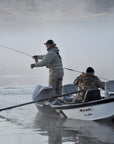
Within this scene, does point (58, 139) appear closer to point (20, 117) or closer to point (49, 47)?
point (20, 117)

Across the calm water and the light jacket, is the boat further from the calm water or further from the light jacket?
the light jacket

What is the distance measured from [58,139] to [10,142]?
3.18ft

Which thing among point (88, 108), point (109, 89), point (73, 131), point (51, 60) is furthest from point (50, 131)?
point (51, 60)

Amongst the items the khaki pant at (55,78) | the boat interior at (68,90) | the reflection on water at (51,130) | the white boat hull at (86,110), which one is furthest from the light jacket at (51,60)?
the reflection on water at (51,130)

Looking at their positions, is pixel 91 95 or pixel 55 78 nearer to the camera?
pixel 91 95

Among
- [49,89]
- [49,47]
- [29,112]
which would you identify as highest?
[49,47]

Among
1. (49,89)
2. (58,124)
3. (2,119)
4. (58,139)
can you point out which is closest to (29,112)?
(49,89)

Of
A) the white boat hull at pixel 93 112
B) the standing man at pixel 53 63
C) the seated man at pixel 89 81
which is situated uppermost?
the standing man at pixel 53 63

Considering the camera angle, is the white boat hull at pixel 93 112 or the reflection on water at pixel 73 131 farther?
the white boat hull at pixel 93 112

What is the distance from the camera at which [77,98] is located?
10.7m

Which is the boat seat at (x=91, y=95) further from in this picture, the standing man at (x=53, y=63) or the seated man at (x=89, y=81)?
the standing man at (x=53, y=63)

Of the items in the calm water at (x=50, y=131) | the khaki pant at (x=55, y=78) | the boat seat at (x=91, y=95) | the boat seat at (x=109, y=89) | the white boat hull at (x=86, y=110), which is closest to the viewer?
the calm water at (x=50, y=131)

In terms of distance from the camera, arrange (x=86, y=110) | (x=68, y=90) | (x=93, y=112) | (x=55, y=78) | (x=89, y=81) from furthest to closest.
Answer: (x=68, y=90), (x=55, y=78), (x=89, y=81), (x=86, y=110), (x=93, y=112)

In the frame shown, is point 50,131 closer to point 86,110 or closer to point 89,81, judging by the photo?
point 86,110
